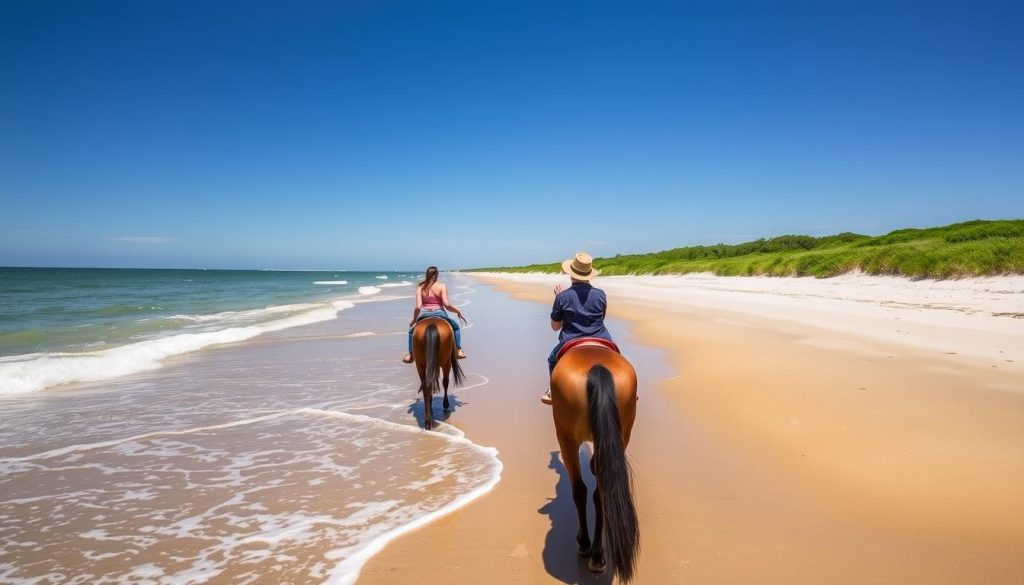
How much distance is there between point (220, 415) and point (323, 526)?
14.9ft

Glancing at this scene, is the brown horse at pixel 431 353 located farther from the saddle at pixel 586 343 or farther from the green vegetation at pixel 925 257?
the green vegetation at pixel 925 257

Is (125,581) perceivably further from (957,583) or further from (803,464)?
(803,464)

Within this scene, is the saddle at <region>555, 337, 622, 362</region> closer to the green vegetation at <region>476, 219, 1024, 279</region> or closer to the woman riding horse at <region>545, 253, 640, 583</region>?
the woman riding horse at <region>545, 253, 640, 583</region>

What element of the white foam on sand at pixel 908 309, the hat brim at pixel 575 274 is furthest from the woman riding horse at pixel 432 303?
the white foam on sand at pixel 908 309

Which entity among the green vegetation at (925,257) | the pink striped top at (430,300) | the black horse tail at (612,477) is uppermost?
the green vegetation at (925,257)

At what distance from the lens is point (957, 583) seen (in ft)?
10.3

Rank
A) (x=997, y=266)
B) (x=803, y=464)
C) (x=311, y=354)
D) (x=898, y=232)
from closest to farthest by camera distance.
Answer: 1. (x=803, y=464)
2. (x=311, y=354)
3. (x=997, y=266)
4. (x=898, y=232)

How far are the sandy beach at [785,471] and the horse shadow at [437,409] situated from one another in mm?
207

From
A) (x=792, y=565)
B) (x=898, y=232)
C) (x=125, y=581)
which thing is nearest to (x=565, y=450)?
(x=792, y=565)

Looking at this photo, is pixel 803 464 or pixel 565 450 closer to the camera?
pixel 565 450

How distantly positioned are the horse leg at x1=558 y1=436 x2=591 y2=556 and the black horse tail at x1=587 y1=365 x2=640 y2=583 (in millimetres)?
221

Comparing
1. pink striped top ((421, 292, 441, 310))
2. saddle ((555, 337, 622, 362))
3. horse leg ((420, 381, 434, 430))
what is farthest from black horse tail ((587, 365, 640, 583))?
pink striped top ((421, 292, 441, 310))

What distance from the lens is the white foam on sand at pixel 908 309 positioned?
34.6ft

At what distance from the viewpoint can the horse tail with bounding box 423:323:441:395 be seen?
698 centimetres
